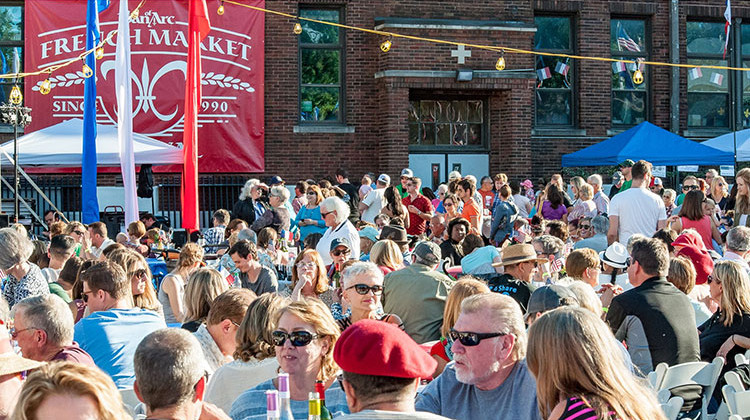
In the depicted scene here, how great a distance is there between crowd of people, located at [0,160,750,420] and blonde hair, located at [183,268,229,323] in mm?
13

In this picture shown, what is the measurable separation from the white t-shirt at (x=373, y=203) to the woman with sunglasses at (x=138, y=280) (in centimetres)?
831

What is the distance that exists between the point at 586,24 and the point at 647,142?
416 cm

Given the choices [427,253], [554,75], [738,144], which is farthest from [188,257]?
[554,75]

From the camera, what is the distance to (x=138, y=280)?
24.9ft

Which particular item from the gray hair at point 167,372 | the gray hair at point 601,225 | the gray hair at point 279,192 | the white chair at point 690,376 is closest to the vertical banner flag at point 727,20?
the gray hair at point 601,225

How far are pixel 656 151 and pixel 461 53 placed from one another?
449 cm

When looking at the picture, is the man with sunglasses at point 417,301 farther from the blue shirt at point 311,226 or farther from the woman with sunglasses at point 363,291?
the blue shirt at point 311,226

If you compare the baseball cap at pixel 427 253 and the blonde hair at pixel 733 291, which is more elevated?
the baseball cap at pixel 427 253

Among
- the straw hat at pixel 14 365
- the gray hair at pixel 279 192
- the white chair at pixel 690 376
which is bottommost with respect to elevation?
the white chair at pixel 690 376

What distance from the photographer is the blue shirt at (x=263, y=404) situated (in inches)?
180

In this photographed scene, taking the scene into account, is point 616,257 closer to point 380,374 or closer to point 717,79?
point 380,374

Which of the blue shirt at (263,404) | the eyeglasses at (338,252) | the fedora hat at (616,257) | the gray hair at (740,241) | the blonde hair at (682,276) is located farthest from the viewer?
the eyeglasses at (338,252)

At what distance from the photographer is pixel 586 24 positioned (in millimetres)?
22656

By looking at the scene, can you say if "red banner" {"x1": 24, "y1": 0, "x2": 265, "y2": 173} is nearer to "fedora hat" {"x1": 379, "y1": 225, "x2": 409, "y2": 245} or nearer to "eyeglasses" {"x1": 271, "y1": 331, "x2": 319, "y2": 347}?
"fedora hat" {"x1": 379, "y1": 225, "x2": 409, "y2": 245}
